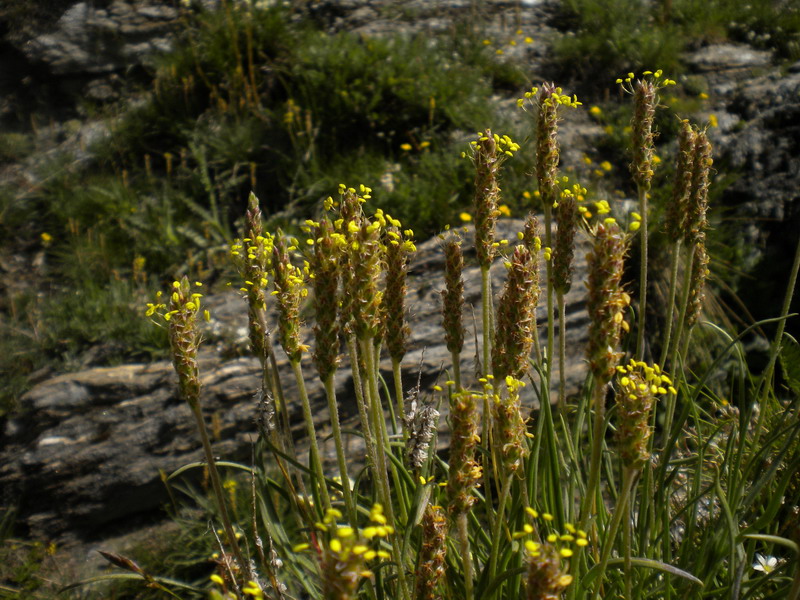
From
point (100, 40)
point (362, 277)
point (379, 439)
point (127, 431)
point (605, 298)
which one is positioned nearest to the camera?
point (605, 298)

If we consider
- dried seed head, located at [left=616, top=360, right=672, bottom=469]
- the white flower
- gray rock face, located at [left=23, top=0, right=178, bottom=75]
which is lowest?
the white flower

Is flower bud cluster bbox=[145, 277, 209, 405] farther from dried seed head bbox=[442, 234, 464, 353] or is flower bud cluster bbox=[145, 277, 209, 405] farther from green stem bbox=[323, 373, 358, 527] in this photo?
A: dried seed head bbox=[442, 234, 464, 353]

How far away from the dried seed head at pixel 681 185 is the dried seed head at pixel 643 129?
3.0 inches

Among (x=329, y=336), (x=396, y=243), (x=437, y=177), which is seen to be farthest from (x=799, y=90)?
(x=329, y=336)

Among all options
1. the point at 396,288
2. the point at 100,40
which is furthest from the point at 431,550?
the point at 100,40

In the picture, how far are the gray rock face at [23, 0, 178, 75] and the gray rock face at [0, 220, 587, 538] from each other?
3509mm

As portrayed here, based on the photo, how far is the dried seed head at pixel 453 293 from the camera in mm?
1638

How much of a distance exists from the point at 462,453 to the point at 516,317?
32 cm

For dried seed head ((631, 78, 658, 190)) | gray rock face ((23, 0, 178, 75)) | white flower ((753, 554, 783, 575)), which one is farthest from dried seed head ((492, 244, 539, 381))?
gray rock face ((23, 0, 178, 75))

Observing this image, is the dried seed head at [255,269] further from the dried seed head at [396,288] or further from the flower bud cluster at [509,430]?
the flower bud cluster at [509,430]

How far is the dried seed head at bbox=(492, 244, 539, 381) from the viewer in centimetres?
140

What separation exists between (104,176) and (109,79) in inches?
47.6

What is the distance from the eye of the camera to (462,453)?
127 centimetres

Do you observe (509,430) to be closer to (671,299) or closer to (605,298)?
(605,298)
